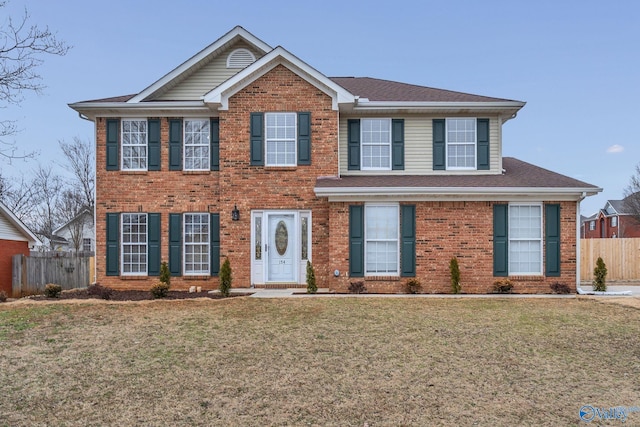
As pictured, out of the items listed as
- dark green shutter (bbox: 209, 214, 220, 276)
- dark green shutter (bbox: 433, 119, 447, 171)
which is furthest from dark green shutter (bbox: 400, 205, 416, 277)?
dark green shutter (bbox: 209, 214, 220, 276)

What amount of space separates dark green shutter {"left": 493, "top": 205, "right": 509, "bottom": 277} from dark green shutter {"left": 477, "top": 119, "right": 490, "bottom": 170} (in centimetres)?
203

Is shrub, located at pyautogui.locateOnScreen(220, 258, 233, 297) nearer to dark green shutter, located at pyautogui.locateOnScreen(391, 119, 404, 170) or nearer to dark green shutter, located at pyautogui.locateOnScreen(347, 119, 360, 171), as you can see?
dark green shutter, located at pyautogui.locateOnScreen(347, 119, 360, 171)

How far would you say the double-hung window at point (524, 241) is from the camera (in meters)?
14.1

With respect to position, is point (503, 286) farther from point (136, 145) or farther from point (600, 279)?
point (136, 145)

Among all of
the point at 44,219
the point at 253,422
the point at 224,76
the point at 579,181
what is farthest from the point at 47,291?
the point at 44,219

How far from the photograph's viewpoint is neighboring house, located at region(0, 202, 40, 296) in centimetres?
1814

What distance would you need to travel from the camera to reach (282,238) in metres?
Answer: 14.9

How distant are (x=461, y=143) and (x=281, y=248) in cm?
669

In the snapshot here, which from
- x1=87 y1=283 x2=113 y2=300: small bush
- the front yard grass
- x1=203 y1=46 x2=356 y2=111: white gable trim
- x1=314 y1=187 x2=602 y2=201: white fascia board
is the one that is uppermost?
x1=203 y1=46 x2=356 y2=111: white gable trim

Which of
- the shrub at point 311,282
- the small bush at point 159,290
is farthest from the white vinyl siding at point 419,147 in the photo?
the small bush at point 159,290

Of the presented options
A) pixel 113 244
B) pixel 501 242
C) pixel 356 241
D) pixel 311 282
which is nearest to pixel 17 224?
pixel 113 244

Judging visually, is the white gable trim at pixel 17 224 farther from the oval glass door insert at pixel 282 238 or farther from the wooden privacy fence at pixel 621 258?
the wooden privacy fence at pixel 621 258

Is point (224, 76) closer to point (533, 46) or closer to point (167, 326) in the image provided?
point (167, 326)

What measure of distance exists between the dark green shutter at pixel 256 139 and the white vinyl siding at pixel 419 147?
256 centimetres
